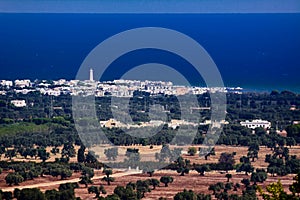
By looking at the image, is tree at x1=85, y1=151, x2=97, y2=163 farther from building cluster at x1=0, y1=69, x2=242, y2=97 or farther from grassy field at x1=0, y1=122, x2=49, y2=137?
building cluster at x1=0, y1=69, x2=242, y2=97

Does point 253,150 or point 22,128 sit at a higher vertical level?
point 22,128

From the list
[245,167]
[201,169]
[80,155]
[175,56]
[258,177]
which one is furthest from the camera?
[175,56]

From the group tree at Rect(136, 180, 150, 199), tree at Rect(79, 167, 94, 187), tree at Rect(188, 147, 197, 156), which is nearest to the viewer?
tree at Rect(136, 180, 150, 199)

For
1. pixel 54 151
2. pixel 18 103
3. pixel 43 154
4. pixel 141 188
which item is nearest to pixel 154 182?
pixel 141 188

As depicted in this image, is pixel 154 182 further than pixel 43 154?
No

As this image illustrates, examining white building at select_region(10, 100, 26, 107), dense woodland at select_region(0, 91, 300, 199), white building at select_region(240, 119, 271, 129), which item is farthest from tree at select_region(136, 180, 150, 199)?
white building at select_region(10, 100, 26, 107)

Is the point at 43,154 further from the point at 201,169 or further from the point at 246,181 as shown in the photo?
the point at 246,181

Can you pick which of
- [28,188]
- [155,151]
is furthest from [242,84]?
[28,188]
